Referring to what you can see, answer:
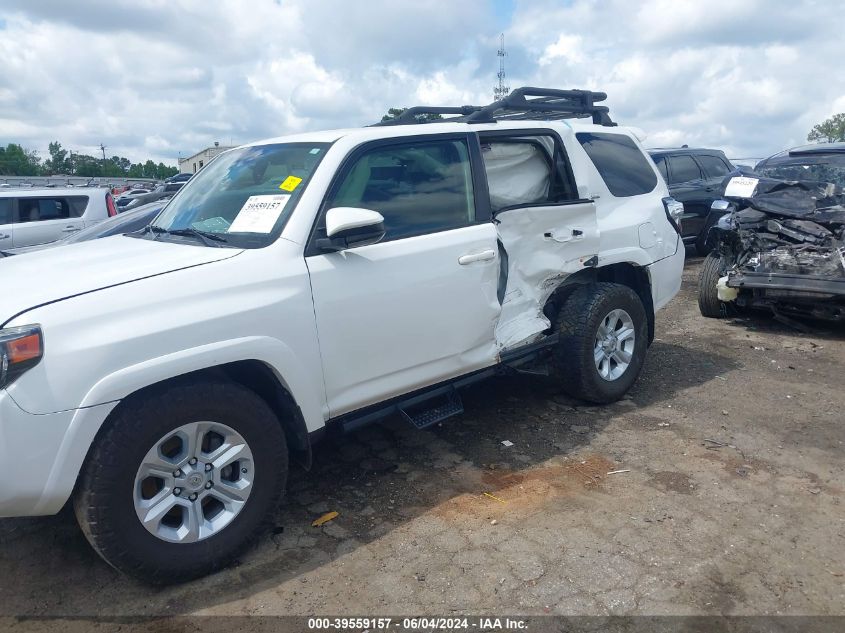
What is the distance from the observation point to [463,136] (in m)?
4.17

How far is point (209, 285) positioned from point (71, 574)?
4.66ft

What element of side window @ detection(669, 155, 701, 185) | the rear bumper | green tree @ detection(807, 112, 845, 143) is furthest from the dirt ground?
green tree @ detection(807, 112, 845, 143)

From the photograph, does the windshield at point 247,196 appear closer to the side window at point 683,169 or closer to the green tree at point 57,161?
the side window at point 683,169

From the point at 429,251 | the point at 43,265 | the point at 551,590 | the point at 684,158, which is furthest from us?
the point at 684,158

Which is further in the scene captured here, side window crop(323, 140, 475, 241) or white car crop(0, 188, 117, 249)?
white car crop(0, 188, 117, 249)

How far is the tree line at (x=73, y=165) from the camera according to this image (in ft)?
200

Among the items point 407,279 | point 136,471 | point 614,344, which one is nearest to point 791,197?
point 614,344

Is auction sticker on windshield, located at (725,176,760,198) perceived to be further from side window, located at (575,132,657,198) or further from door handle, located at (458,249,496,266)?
door handle, located at (458,249,496,266)

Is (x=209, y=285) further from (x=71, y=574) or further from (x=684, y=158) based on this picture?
(x=684, y=158)

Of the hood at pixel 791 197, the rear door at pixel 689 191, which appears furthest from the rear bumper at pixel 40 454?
the rear door at pixel 689 191

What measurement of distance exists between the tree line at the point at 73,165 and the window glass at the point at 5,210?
53.3m

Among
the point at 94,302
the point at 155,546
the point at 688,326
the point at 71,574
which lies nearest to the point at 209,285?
the point at 94,302

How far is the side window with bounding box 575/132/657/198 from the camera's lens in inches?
198

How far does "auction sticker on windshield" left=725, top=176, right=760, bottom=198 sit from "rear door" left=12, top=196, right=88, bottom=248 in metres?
9.40
